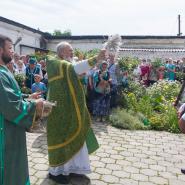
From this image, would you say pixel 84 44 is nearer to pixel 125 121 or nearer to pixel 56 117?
pixel 125 121

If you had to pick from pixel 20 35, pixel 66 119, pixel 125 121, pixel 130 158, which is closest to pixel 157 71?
pixel 125 121

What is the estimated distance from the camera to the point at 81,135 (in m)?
4.72

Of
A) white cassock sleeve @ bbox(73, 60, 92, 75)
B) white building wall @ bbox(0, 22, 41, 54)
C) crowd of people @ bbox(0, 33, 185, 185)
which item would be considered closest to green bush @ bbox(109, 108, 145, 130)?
crowd of people @ bbox(0, 33, 185, 185)

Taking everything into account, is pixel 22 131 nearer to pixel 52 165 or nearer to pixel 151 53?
pixel 52 165

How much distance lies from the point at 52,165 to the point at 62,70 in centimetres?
132

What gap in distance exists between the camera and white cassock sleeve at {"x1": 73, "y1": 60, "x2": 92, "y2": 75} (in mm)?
4340

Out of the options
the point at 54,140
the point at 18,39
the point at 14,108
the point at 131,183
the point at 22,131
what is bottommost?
the point at 131,183

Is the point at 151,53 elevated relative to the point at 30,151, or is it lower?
elevated

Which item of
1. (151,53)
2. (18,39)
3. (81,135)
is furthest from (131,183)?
(151,53)

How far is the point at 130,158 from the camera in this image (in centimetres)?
602

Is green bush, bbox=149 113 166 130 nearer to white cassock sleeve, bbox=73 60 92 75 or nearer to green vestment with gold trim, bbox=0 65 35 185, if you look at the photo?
white cassock sleeve, bbox=73 60 92 75

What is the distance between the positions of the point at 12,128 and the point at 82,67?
159cm

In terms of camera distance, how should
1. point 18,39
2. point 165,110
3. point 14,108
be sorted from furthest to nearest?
point 18,39
point 165,110
point 14,108

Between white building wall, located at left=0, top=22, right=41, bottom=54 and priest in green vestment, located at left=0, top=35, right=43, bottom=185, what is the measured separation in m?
12.9
